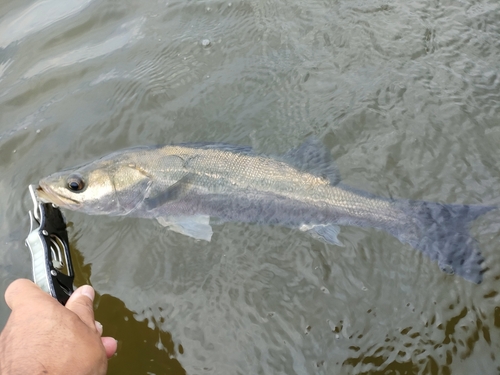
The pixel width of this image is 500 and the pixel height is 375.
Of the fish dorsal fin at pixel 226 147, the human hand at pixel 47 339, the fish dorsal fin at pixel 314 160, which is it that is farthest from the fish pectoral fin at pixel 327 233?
the human hand at pixel 47 339

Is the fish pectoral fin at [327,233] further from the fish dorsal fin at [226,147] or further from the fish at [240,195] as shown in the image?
the fish dorsal fin at [226,147]

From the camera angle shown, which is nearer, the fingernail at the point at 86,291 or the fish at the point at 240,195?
the fingernail at the point at 86,291

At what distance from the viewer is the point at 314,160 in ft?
13.9

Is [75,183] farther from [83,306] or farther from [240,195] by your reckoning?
[83,306]

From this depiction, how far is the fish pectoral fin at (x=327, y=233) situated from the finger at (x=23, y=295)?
2.49 meters

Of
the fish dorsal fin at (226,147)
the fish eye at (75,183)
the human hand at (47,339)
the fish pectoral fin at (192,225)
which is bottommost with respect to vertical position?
the fish pectoral fin at (192,225)

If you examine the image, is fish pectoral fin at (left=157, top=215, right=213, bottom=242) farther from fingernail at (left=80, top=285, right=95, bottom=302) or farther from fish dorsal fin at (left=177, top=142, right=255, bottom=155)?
fingernail at (left=80, top=285, right=95, bottom=302)

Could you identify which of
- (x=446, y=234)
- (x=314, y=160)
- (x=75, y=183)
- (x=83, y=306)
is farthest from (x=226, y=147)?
(x=83, y=306)

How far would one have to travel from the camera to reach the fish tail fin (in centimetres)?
348

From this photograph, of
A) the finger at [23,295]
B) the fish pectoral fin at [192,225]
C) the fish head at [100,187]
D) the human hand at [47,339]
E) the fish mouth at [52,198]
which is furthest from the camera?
the fish pectoral fin at [192,225]

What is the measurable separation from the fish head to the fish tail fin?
265 cm

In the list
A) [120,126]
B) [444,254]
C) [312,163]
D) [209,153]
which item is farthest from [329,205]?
[120,126]

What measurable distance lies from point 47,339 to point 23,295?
0.40 meters

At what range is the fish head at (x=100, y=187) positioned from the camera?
159 inches
